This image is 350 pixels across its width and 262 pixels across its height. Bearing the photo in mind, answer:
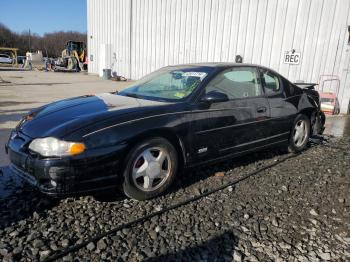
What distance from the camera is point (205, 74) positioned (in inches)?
154

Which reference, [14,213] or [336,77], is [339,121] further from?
[14,213]

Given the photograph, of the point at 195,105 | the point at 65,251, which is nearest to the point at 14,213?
the point at 65,251

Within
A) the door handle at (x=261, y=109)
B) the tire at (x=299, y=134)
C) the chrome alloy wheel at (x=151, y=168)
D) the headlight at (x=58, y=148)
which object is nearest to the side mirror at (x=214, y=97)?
the door handle at (x=261, y=109)

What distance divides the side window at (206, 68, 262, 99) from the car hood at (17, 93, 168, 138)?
2.67 ft

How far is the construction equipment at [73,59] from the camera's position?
30.2 metres

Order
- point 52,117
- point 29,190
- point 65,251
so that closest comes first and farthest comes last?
point 65,251 < point 52,117 < point 29,190

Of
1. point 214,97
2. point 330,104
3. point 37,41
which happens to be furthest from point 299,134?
point 37,41

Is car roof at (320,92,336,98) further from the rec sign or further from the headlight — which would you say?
the headlight

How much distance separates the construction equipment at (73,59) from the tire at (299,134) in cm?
2769

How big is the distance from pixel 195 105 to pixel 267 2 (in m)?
9.16

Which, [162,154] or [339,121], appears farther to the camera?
[339,121]

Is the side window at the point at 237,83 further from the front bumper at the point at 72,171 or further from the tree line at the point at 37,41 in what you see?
the tree line at the point at 37,41

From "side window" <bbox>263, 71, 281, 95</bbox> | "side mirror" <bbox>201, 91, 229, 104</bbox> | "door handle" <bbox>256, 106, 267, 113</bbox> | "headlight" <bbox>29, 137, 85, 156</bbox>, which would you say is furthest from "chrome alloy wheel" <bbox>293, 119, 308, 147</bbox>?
"headlight" <bbox>29, 137, 85, 156</bbox>

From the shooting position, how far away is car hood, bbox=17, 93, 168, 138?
298cm
